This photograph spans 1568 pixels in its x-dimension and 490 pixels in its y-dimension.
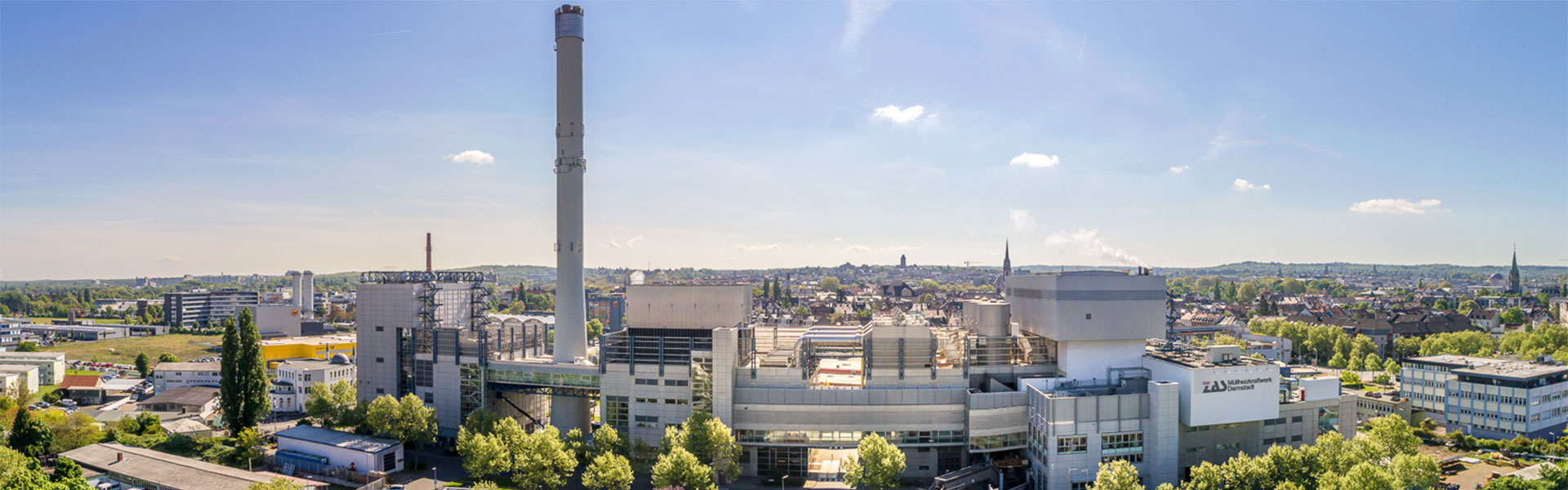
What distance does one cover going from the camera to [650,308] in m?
73.3

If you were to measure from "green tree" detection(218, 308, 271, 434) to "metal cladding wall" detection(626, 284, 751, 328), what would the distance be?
34534mm

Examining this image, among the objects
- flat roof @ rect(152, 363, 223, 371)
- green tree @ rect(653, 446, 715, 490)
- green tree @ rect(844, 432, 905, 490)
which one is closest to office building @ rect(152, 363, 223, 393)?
flat roof @ rect(152, 363, 223, 371)

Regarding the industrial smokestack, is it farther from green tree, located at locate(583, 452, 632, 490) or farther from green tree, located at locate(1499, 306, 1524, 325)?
green tree, located at locate(1499, 306, 1524, 325)

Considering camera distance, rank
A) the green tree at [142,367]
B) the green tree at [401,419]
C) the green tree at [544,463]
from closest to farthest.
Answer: the green tree at [544,463] < the green tree at [401,419] < the green tree at [142,367]

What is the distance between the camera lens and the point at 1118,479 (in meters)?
50.0

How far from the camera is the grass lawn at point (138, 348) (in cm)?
14700

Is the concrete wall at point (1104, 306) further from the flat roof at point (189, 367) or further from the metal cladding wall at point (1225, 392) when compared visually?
the flat roof at point (189, 367)

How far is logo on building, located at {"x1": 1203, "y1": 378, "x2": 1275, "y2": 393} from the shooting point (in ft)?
191

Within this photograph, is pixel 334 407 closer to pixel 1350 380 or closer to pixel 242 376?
pixel 242 376

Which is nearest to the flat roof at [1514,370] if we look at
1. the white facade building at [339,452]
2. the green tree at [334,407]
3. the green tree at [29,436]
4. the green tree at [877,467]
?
the green tree at [877,467]

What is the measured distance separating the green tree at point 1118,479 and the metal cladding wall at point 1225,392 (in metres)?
10.6

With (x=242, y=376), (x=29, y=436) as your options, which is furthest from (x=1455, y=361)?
(x=29, y=436)

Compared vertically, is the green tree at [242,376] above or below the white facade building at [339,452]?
above

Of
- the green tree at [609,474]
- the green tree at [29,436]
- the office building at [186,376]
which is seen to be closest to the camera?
the green tree at [609,474]
